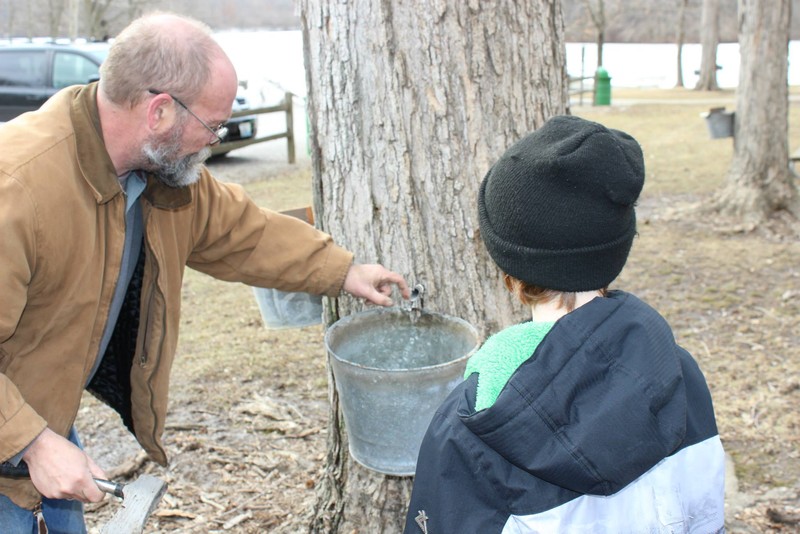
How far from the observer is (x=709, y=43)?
22.1 meters

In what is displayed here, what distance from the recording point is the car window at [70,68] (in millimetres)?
11523

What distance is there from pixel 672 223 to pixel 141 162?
20.8 ft

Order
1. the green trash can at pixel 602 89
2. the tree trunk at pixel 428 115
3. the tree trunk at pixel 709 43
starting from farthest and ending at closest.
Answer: the tree trunk at pixel 709 43 → the green trash can at pixel 602 89 → the tree trunk at pixel 428 115

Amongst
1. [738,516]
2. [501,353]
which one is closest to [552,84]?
[501,353]

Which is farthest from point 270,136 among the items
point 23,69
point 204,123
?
point 204,123

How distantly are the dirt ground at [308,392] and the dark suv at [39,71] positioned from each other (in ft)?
19.7

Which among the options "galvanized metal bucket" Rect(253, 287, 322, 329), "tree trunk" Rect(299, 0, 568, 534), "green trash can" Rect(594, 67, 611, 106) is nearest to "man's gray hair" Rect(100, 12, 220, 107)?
"tree trunk" Rect(299, 0, 568, 534)

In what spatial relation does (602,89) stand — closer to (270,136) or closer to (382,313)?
(270,136)

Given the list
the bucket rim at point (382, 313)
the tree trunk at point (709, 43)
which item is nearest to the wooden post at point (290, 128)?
the bucket rim at point (382, 313)

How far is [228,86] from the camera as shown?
2287 millimetres

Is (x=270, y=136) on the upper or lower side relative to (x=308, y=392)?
upper

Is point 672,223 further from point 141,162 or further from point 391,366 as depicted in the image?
point 141,162

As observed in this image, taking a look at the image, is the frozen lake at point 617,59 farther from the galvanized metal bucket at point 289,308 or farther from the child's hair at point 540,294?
the child's hair at point 540,294

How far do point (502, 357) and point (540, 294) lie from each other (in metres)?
0.17
